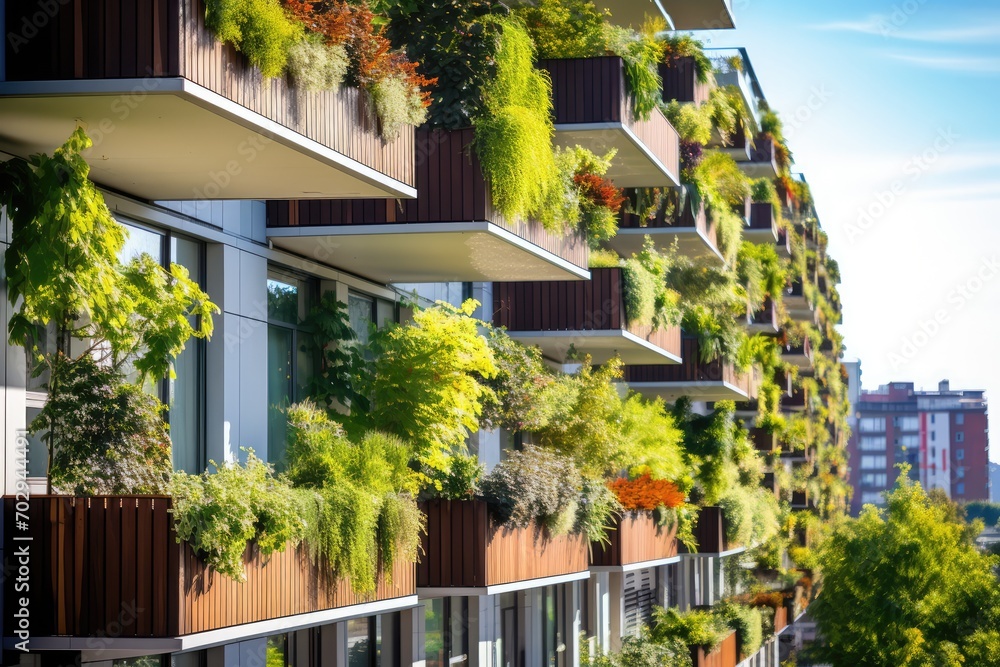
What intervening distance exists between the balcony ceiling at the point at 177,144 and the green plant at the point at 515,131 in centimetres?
338

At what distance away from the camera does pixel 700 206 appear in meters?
34.1

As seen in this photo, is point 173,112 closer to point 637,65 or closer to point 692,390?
point 637,65

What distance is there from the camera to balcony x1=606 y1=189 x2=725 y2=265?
32.8 metres

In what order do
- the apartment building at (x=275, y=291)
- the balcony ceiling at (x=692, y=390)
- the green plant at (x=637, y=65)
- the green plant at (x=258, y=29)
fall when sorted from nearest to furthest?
the apartment building at (x=275, y=291), the green plant at (x=258, y=29), the green plant at (x=637, y=65), the balcony ceiling at (x=692, y=390)

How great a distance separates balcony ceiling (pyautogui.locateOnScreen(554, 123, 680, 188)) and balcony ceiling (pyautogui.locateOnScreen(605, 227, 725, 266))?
88.7 inches

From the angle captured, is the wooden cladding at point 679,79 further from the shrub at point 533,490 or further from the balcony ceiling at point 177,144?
the balcony ceiling at point 177,144

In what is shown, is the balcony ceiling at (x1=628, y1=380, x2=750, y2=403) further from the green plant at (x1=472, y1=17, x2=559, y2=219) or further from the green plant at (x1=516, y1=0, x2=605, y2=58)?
the green plant at (x1=472, y1=17, x2=559, y2=219)

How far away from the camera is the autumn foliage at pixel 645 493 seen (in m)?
26.5

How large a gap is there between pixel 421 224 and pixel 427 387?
185cm

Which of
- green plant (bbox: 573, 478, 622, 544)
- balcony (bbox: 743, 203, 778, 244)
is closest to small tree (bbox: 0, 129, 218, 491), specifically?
green plant (bbox: 573, 478, 622, 544)

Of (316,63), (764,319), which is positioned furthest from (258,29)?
(764,319)

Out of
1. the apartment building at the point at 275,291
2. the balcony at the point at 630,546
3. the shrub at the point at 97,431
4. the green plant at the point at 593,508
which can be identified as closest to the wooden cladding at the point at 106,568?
the apartment building at the point at 275,291

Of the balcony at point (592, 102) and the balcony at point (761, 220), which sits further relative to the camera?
the balcony at point (761, 220)

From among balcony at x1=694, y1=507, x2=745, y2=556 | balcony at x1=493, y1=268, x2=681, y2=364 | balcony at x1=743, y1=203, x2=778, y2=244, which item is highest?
balcony at x1=743, y1=203, x2=778, y2=244
